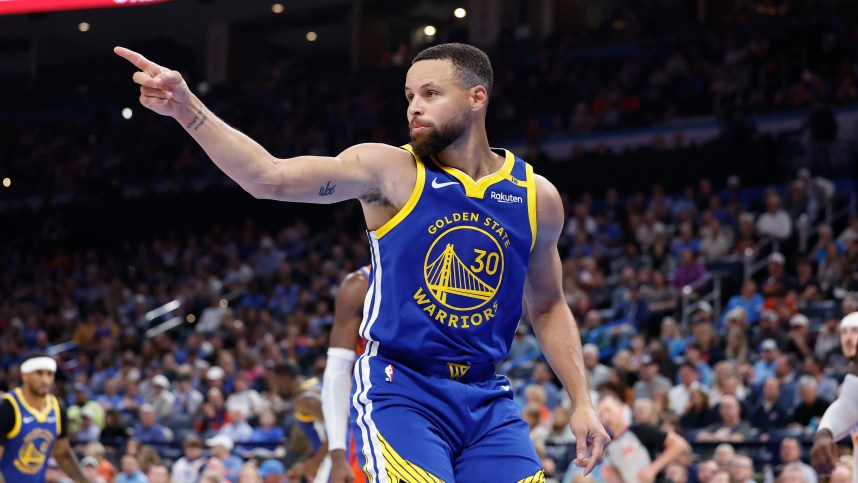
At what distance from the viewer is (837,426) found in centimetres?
655

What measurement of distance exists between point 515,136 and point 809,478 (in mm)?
15202

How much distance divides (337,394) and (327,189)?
259cm

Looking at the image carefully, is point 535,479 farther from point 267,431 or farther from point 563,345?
point 267,431

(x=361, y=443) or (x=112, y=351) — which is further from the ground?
(x=361, y=443)

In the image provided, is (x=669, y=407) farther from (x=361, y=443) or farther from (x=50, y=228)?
(x=50, y=228)

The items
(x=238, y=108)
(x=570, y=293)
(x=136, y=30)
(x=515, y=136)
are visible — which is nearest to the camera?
(x=570, y=293)

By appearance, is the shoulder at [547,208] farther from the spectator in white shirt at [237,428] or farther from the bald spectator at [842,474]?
the spectator in white shirt at [237,428]

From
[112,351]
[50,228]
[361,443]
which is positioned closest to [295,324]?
[112,351]

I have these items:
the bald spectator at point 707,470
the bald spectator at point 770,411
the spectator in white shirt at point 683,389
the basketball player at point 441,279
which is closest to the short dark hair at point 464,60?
the basketball player at point 441,279

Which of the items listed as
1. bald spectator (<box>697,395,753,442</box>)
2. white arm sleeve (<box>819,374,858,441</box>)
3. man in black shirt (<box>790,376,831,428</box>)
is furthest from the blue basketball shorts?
man in black shirt (<box>790,376,831,428</box>)

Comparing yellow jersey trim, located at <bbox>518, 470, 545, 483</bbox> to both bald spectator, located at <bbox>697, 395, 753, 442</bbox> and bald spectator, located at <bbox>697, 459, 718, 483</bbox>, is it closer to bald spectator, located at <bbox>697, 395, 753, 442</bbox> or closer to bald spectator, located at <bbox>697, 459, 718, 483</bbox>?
bald spectator, located at <bbox>697, 459, 718, 483</bbox>

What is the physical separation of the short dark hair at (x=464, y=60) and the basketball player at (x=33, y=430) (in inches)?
233

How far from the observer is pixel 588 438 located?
14.0 ft

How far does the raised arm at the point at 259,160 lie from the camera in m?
3.57
